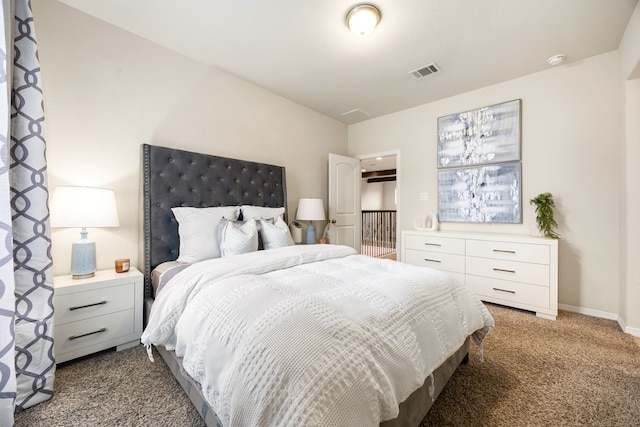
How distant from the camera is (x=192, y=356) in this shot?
1.12 m

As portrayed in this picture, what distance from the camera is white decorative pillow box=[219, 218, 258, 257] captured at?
6.93 feet

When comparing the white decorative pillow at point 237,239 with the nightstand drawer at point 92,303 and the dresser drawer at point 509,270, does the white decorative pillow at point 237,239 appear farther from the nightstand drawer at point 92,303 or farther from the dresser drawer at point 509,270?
the dresser drawer at point 509,270

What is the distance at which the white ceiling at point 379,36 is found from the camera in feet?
6.48

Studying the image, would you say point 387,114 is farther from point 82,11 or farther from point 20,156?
point 20,156

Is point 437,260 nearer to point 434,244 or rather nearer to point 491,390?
point 434,244

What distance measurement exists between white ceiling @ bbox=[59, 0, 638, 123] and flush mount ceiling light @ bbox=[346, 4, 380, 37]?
6cm

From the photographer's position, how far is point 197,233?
2229 millimetres

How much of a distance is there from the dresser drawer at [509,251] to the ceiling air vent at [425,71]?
1989 mm

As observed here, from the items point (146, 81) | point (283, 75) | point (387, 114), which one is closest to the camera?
point (146, 81)

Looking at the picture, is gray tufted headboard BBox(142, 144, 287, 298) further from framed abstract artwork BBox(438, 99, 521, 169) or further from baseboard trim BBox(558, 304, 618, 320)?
baseboard trim BBox(558, 304, 618, 320)

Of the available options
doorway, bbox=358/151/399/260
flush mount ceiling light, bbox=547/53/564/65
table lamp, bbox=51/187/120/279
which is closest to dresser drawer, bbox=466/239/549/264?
doorway, bbox=358/151/399/260

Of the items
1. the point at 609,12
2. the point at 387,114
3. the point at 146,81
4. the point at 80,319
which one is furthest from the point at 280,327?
the point at 387,114

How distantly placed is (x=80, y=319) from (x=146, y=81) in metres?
2.05

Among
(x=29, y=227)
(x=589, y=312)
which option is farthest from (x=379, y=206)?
(x=29, y=227)
